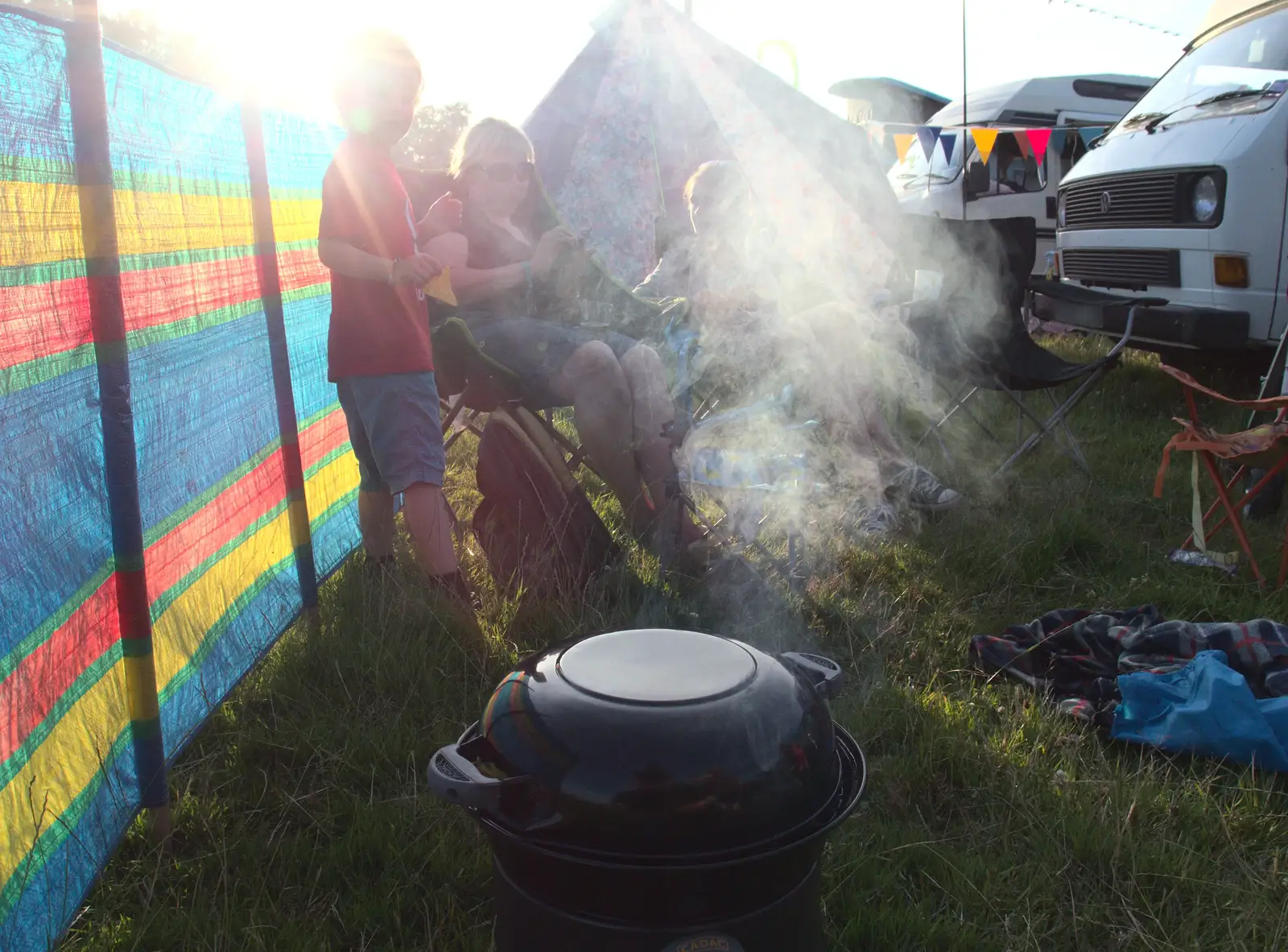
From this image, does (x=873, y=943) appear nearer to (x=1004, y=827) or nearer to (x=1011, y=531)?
(x=1004, y=827)

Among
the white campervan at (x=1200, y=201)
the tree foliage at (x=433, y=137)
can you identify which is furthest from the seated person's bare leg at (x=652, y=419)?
the tree foliage at (x=433, y=137)

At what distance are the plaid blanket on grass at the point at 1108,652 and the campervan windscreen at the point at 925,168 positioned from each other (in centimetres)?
742

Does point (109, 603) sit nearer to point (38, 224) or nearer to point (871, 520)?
point (38, 224)

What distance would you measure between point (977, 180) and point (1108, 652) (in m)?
7.41

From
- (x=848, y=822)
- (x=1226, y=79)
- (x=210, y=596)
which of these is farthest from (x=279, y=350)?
(x=1226, y=79)

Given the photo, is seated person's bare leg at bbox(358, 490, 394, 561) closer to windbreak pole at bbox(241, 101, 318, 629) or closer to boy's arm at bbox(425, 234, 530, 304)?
windbreak pole at bbox(241, 101, 318, 629)

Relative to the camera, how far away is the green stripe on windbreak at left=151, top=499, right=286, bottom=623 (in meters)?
2.07

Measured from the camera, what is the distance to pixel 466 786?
1.21m

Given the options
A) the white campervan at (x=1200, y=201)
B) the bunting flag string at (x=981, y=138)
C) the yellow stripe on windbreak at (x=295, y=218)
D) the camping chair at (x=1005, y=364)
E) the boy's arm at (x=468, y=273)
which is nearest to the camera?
the yellow stripe on windbreak at (x=295, y=218)

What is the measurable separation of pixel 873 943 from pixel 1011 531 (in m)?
2.24

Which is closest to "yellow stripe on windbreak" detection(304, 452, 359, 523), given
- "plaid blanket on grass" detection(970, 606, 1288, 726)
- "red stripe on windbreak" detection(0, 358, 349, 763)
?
"red stripe on windbreak" detection(0, 358, 349, 763)

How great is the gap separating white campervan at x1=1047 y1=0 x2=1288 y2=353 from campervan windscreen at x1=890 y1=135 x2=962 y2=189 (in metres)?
3.04

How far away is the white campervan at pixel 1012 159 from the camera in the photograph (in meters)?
8.98

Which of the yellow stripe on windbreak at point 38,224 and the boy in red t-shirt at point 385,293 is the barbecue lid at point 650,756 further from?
the boy in red t-shirt at point 385,293
